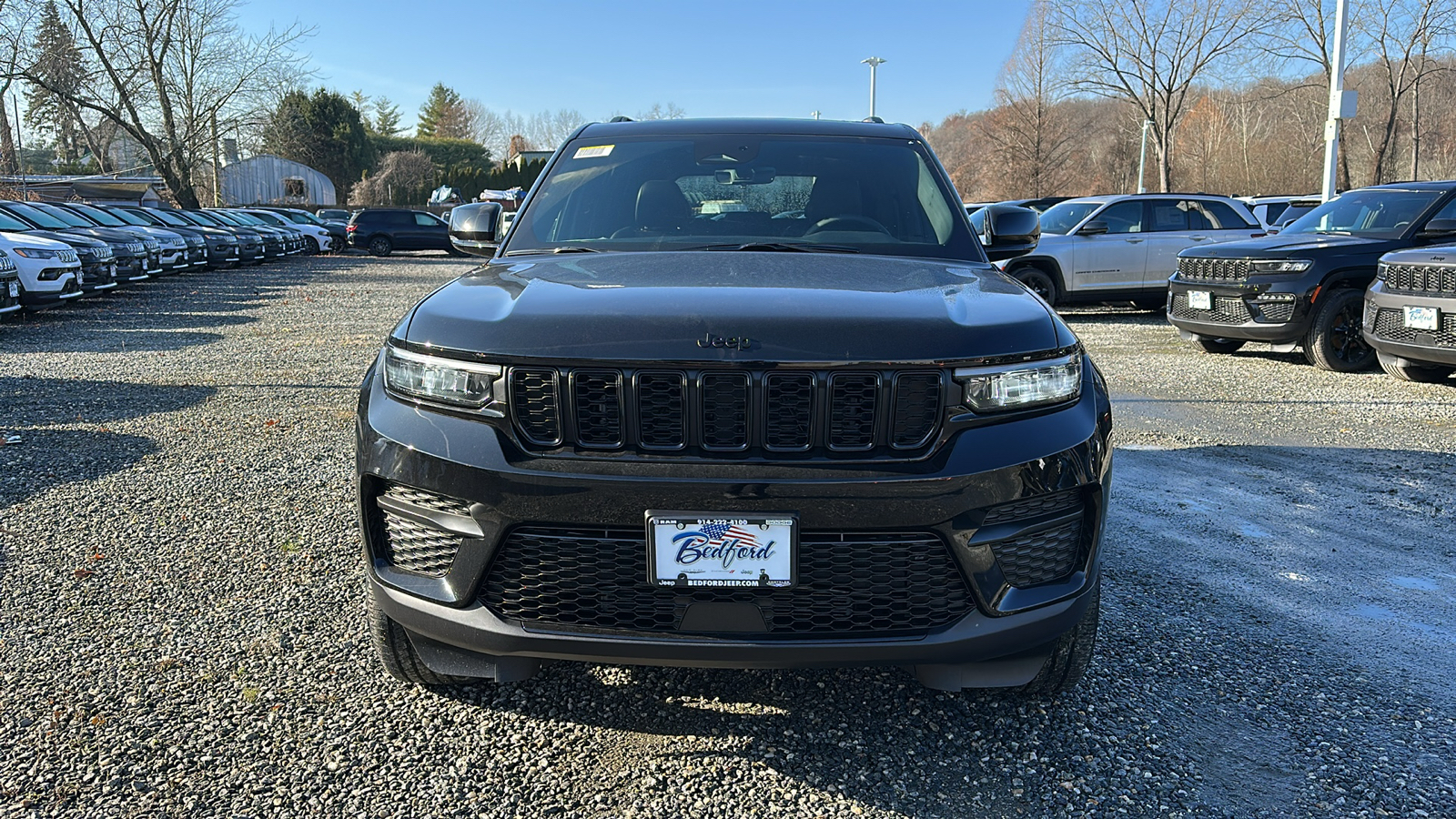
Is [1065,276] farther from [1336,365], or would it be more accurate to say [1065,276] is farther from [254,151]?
[254,151]

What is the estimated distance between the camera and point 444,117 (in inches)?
4085

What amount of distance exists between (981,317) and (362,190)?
237 feet

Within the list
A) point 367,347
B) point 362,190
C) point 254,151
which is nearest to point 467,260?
point 254,151

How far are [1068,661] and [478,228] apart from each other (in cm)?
259

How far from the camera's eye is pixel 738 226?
3.51 metres

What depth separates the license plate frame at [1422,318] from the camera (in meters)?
7.60

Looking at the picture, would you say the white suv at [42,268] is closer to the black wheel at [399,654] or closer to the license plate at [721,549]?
the black wheel at [399,654]

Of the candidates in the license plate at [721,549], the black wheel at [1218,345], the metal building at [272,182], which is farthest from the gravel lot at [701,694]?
the metal building at [272,182]

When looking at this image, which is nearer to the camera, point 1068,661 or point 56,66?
point 1068,661

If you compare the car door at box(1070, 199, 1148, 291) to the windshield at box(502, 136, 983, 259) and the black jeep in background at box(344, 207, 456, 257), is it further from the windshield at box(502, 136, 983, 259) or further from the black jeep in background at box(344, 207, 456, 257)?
the black jeep in background at box(344, 207, 456, 257)

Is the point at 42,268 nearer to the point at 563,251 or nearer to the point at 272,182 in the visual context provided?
the point at 563,251

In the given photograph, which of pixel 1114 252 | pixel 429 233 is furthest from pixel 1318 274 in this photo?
pixel 429 233

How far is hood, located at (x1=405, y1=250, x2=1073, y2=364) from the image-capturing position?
230cm

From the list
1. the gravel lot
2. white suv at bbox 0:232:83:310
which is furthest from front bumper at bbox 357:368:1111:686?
white suv at bbox 0:232:83:310
